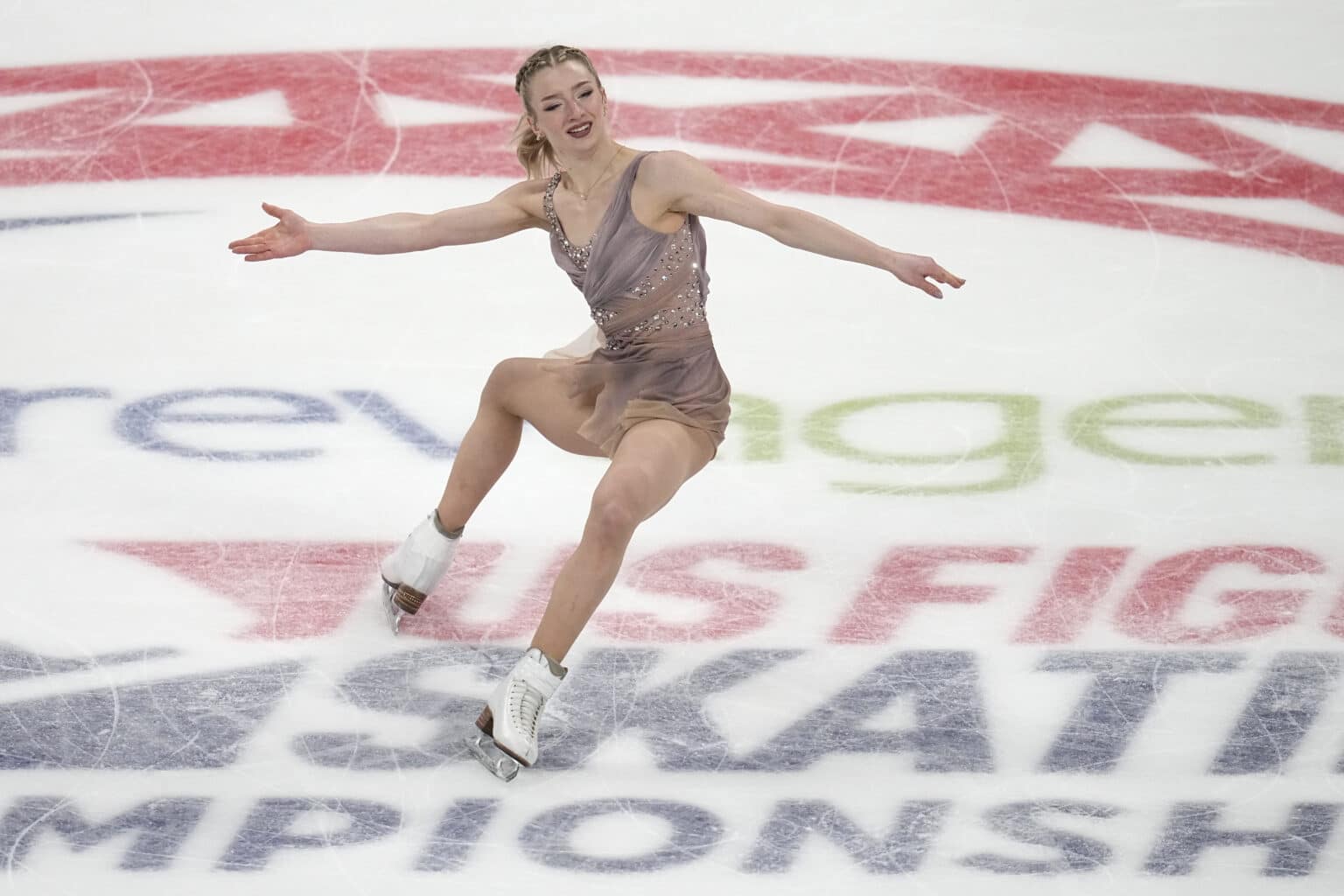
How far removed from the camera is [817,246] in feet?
11.6

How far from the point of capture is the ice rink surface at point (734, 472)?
3.32m

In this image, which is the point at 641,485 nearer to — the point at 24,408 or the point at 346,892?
the point at 346,892

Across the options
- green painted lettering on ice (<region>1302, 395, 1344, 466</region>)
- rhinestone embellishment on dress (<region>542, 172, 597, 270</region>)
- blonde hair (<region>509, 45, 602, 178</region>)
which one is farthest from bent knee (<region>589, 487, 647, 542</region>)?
green painted lettering on ice (<region>1302, 395, 1344, 466</region>)

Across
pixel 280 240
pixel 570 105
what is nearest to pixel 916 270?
pixel 570 105

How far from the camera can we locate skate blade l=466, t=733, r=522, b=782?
3.42 meters

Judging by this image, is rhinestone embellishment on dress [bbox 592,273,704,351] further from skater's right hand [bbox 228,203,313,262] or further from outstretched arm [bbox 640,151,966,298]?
skater's right hand [bbox 228,203,313,262]

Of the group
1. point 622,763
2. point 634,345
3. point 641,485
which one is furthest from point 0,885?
point 634,345

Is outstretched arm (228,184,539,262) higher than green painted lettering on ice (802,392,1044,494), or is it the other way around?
outstretched arm (228,184,539,262)

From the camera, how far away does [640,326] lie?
383 centimetres

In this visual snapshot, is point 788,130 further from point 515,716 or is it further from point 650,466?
point 515,716

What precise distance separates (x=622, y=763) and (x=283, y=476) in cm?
143

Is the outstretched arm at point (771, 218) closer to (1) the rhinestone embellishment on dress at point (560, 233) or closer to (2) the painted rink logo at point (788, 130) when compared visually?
(1) the rhinestone embellishment on dress at point (560, 233)

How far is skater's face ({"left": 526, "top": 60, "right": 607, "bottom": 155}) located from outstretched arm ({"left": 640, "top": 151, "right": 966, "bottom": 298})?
0.45 feet

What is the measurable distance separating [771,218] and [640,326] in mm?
411
